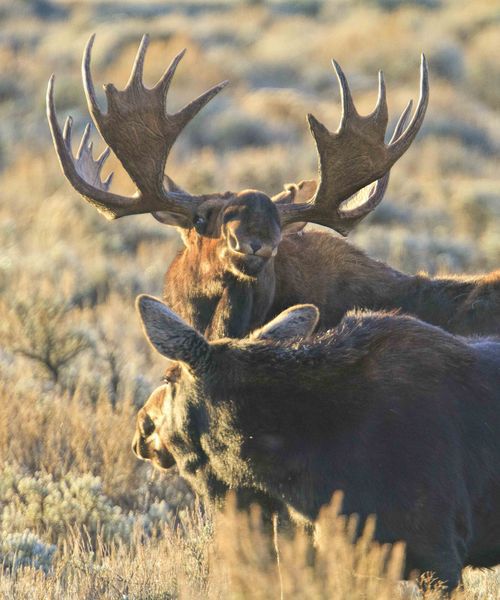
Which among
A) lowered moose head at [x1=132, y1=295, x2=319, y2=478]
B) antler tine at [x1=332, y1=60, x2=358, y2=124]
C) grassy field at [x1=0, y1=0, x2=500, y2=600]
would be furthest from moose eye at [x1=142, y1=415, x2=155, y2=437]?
antler tine at [x1=332, y1=60, x2=358, y2=124]

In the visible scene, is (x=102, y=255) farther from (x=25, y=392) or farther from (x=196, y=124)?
(x=196, y=124)

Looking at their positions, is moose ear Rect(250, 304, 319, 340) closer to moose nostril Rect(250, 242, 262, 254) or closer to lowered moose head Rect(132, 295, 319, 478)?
lowered moose head Rect(132, 295, 319, 478)

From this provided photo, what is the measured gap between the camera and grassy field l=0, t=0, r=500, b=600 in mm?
5445

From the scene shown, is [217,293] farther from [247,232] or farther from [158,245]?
[158,245]

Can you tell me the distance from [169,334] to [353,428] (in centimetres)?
71

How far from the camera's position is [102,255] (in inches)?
591

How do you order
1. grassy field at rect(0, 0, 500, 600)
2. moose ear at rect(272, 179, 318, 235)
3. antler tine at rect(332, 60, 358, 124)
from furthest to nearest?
moose ear at rect(272, 179, 318, 235) → antler tine at rect(332, 60, 358, 124) → grassy field at rect(0, 0, 500, 600)

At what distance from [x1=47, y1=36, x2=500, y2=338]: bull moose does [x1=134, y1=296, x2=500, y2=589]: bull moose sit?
212cm

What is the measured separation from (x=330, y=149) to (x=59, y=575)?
2.81 m

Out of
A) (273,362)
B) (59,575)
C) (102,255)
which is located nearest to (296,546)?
(273,362)

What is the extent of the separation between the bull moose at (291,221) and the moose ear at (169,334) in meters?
2.20

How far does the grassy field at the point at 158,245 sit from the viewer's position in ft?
17.9

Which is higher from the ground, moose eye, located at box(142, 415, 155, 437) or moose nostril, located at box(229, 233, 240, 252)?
moose nostril, located at box(229, 233, 240, 252)

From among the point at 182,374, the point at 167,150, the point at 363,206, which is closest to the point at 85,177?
the point at 167,150
